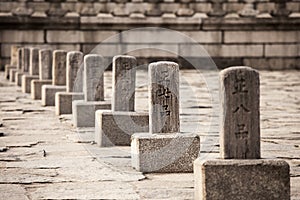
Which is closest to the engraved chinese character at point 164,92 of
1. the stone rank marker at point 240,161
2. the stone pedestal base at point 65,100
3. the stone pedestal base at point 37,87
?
the stone rank marker at point 240,161

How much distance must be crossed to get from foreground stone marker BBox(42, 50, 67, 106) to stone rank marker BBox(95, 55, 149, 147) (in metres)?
4.17

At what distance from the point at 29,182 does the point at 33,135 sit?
2.83 meters

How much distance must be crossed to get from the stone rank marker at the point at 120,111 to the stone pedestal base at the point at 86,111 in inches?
45.3

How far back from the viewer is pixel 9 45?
73.3 ft

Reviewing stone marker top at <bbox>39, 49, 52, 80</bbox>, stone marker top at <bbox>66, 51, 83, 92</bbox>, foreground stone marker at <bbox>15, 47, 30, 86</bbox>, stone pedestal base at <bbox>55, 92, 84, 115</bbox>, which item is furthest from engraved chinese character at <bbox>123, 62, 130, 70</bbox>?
foreground stone marker at <bbox>15, 47, 30, 86</bbox>

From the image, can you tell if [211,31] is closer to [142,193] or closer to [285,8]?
[285,8]

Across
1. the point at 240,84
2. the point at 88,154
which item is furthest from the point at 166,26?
the point at 240,84

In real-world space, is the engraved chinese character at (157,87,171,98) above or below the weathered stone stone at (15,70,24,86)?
above

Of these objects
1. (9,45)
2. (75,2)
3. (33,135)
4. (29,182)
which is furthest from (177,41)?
(29,182)

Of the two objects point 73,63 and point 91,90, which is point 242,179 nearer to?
point 91,90

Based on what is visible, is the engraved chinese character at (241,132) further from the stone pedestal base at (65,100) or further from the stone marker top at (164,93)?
the stone pedestal base at (65,100)

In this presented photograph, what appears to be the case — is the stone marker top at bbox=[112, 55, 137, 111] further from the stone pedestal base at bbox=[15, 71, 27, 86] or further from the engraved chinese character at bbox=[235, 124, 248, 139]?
the stone pedestal base at bbox=[15, 71, 27, 86]

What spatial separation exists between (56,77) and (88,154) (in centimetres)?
518

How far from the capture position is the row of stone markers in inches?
188
